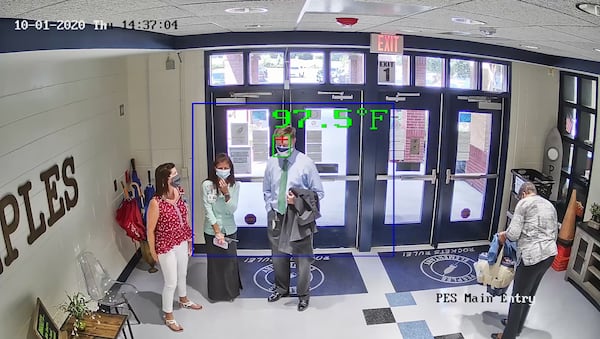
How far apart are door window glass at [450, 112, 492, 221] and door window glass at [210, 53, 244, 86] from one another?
9.17 feet

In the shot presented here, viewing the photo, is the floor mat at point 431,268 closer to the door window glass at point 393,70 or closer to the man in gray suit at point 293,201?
the man in gray suit at point 293,201

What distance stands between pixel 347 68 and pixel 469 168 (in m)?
2.06

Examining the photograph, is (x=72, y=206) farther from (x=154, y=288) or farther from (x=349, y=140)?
(x=349, y=140)

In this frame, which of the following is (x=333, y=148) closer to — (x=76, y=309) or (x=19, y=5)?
(x=76, y=309)

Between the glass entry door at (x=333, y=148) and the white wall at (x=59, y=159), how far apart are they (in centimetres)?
212

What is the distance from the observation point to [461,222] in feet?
20.9

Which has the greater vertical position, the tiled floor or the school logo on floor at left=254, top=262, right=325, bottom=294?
the school logo on floor at left=254, top=262, right=325, bottom=294

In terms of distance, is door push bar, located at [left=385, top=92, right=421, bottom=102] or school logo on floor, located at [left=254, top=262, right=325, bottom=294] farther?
door push bar, located at [left=385, top=92, right=421, bottom=102]

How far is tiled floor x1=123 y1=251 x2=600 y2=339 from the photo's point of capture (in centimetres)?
446

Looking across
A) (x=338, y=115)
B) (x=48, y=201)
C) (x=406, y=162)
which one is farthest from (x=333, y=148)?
(x=48, y=201)

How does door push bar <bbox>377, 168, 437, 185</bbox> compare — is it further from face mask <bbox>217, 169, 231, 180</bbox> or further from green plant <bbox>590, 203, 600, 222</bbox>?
face mask <bbox>217, 169, 231, 180</bbox>

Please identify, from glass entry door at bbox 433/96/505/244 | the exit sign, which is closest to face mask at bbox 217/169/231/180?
the exit sign

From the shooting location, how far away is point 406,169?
240 inches

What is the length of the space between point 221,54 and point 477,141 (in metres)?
3.41
